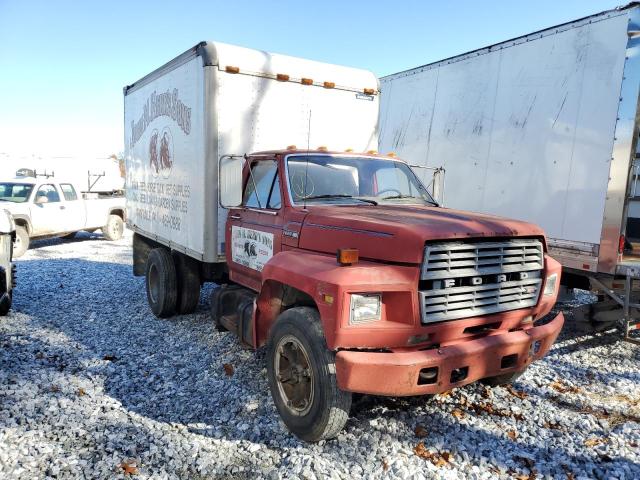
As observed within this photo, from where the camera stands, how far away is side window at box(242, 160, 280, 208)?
4695 millimetres

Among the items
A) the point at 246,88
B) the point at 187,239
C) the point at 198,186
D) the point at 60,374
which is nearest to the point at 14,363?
the point at 60,374

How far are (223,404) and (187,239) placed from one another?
2.38 metres

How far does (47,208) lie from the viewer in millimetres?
12430

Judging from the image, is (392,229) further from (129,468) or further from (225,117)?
(225,117)

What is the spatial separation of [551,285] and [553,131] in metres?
2.67

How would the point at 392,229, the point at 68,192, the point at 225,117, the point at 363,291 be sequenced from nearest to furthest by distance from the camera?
the point at 363,291 → the point at 392,229 → the point at 225,117 → the point at 68,192

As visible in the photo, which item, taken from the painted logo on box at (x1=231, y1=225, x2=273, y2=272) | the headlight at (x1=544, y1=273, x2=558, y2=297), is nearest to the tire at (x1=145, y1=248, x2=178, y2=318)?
the painted logo on box at (x1=231, y1=225, x2=273, y2=272)

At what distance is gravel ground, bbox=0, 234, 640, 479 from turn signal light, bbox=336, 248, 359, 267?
1.43 metres

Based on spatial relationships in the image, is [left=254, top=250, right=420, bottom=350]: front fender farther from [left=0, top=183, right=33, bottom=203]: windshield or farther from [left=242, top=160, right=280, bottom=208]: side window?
[left=0, top=183, right=33, bottom=203]: windshield

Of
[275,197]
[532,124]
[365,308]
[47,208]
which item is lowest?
[47,208]

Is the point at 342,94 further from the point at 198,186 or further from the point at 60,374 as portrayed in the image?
the point at 60,374

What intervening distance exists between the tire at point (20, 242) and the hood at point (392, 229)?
10151mm

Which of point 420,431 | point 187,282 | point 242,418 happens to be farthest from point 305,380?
point 187,282

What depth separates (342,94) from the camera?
600 centimetres
